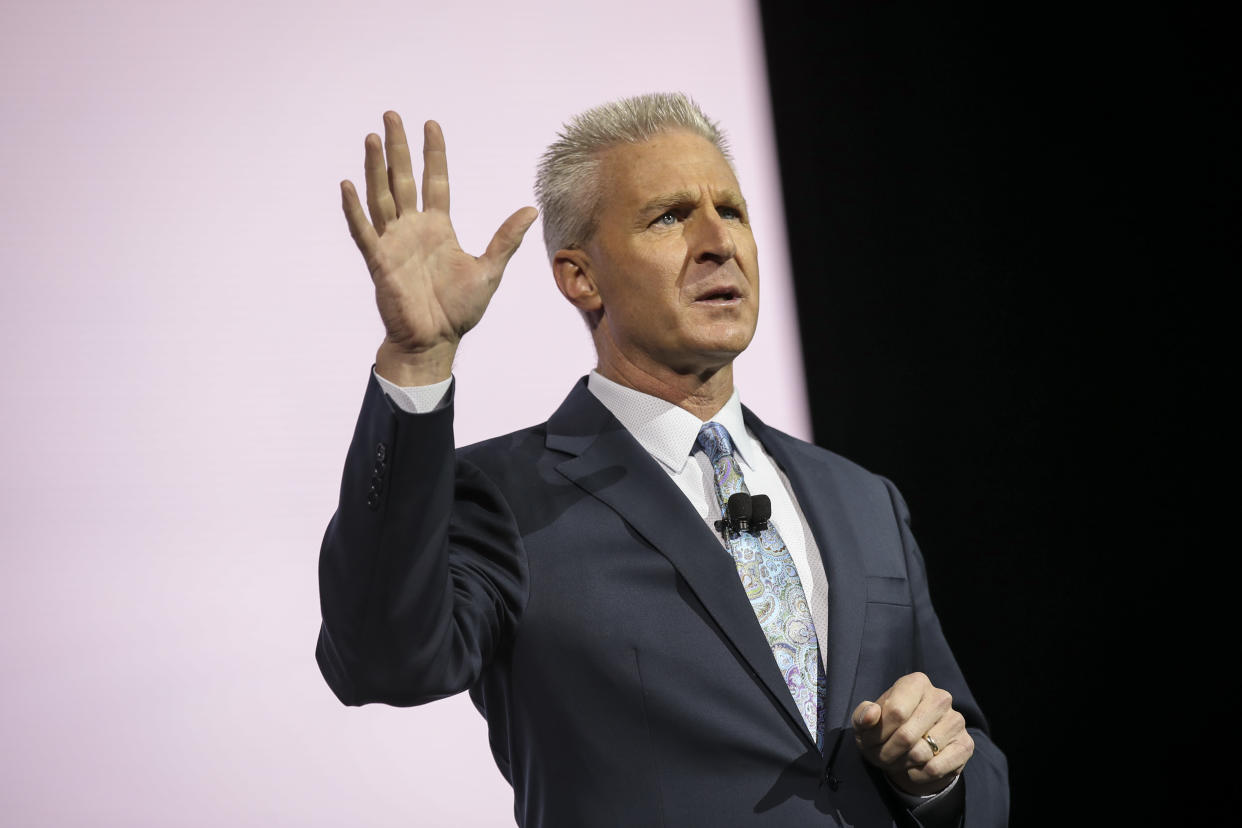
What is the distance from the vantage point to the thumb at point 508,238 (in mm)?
1370

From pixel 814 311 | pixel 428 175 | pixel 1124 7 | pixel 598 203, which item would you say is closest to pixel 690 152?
pixel 598 203

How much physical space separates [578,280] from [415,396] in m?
0.64

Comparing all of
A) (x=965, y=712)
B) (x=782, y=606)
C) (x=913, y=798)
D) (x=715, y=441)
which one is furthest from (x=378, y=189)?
(x=965, y=712)

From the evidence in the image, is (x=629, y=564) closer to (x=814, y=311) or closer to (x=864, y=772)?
(x=864, y=772)

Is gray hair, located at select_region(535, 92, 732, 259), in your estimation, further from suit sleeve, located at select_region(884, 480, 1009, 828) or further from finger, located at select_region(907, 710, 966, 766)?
finger, located at select_region(907, 710, 966, 766)

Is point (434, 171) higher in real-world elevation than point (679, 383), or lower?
higher

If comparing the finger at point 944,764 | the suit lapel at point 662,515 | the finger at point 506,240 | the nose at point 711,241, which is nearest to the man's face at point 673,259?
the nose at point 711,241

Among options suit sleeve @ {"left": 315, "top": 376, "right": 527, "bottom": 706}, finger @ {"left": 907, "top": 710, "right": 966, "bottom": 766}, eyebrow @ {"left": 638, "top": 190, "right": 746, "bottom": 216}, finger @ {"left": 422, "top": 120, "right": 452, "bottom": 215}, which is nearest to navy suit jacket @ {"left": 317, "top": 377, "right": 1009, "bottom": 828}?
suit sleeve @ {"left": 315, "top": 376, "right": 527, "bottom": 706}

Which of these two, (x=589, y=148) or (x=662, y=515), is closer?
(x=662, y=515)

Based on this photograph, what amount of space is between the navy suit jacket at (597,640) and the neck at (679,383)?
125 millimetres

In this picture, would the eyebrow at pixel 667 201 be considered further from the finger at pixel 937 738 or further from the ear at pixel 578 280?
the finger at pixel 937 738

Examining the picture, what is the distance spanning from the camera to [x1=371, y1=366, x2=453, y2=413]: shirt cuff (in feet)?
4.30

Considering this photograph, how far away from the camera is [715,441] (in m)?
1.77

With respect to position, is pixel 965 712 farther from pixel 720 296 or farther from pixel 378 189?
pixel 378 189
